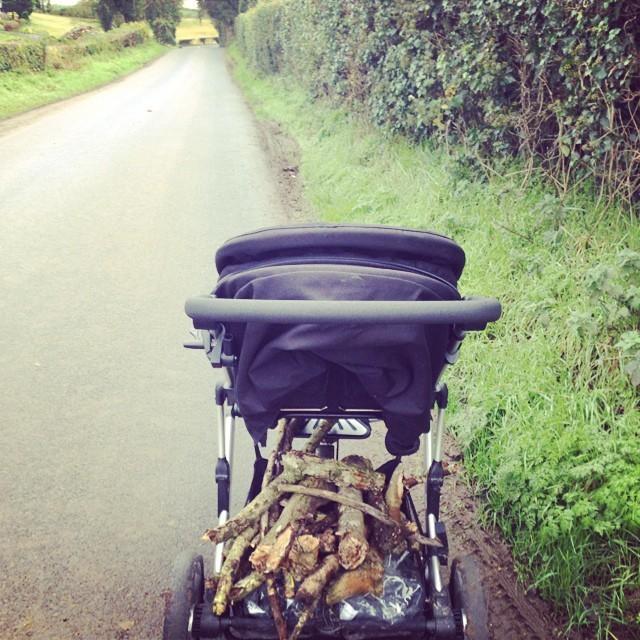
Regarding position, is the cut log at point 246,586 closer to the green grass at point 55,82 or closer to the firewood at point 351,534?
the firewood at point 351,534

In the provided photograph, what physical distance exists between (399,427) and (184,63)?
4041 centimetres

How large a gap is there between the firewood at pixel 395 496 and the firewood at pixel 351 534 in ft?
0.51

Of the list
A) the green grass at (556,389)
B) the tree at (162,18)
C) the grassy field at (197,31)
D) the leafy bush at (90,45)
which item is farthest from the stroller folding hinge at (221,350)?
the grassy field at (197,31)

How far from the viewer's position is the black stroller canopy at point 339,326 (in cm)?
207

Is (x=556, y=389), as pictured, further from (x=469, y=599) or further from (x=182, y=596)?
(x=182, y=596)

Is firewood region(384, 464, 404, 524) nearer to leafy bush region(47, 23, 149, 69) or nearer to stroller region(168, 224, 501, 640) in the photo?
stroller region(168, 224, 501, 640)

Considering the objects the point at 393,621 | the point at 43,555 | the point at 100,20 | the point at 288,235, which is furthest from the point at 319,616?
the point at 100,20

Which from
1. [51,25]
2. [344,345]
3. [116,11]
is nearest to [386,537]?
[344,345]

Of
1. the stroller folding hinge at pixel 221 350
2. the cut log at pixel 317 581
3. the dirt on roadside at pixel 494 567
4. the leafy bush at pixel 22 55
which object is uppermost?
the leafy bush at pixel 22 55

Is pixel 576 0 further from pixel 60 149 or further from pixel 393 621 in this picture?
pixel 60 149

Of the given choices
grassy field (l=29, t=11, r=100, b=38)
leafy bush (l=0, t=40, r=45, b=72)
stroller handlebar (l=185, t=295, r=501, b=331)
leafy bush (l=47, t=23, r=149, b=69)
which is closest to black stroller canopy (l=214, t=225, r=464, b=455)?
stroller handlebar (l=185, t=295, r=501, b=331)

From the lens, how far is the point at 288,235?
2207 mm

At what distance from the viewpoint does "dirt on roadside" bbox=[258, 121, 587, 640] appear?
2777 mm

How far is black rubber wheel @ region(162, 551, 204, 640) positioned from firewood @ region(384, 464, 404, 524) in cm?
77
